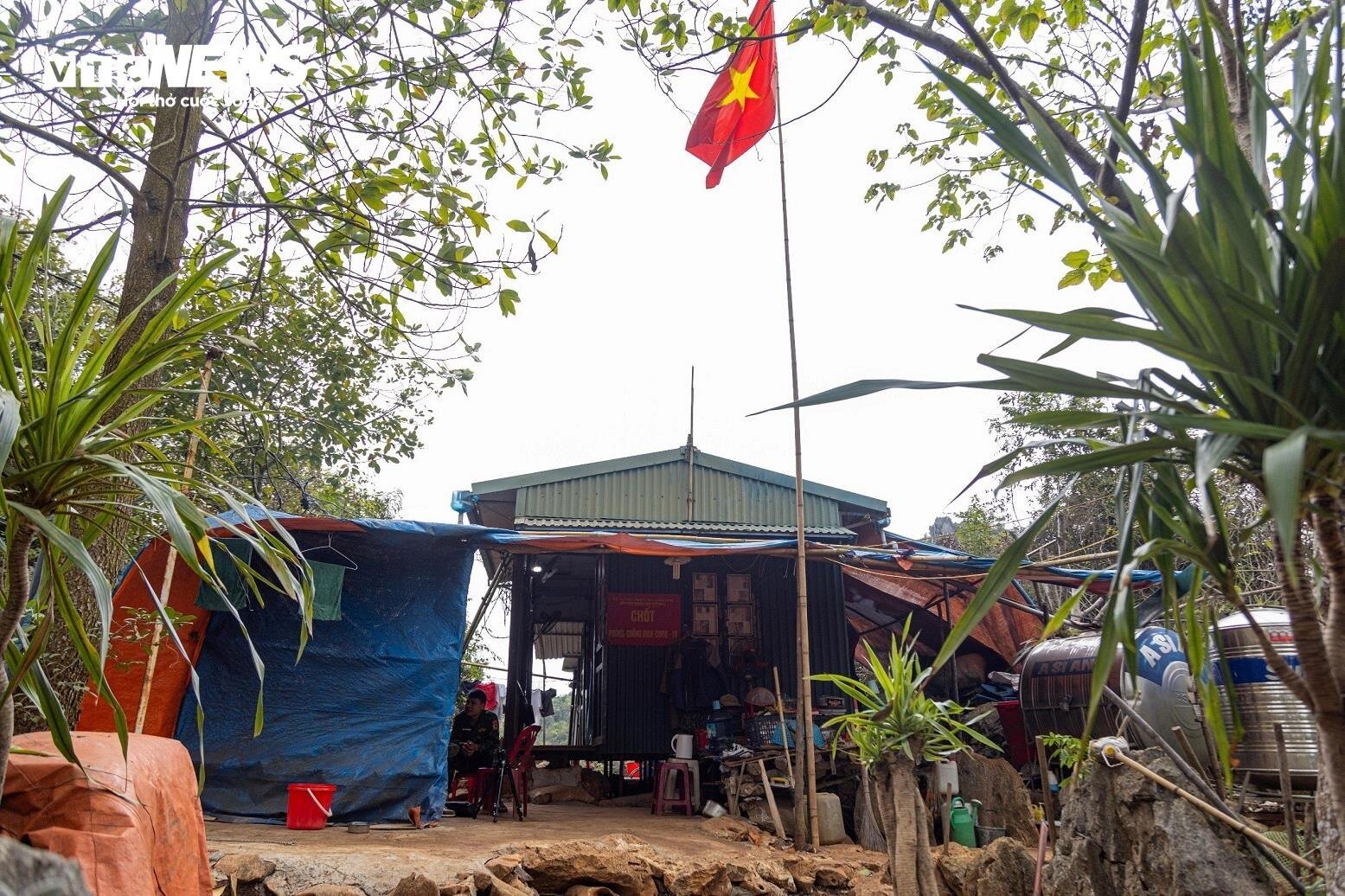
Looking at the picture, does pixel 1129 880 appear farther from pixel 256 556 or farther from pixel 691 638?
pixel 691 638

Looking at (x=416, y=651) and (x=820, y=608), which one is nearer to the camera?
(x=416, y=651)

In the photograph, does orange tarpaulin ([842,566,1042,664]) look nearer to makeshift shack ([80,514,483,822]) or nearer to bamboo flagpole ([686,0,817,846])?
bamboo flagpole ([686,0,817,846])

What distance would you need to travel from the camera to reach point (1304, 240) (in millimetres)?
1372

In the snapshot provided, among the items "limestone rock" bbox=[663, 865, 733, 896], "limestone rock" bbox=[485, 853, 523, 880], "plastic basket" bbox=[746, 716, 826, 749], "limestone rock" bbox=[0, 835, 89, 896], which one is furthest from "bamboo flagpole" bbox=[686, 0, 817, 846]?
"limestone rock" bbox=[0, 835, 89, 896]

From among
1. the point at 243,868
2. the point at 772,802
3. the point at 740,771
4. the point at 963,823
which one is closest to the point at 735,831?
the point at 772,802

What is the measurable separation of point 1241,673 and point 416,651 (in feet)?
19.4

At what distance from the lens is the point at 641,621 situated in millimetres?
10641

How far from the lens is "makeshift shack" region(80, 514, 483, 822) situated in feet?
22.7

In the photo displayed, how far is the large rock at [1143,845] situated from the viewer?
307 cm

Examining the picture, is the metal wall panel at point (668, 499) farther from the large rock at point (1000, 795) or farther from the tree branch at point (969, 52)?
the tree branch at point (969, 52)

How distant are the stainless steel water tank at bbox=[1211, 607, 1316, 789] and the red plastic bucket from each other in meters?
5.95

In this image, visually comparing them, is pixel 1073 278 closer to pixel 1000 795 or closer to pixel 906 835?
pixel 906 835

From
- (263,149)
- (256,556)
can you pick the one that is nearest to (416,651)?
(256,556)

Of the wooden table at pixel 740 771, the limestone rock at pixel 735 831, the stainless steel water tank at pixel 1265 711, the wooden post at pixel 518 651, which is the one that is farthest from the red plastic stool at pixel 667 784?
the stainless steel water tank at pixel 1265 711
